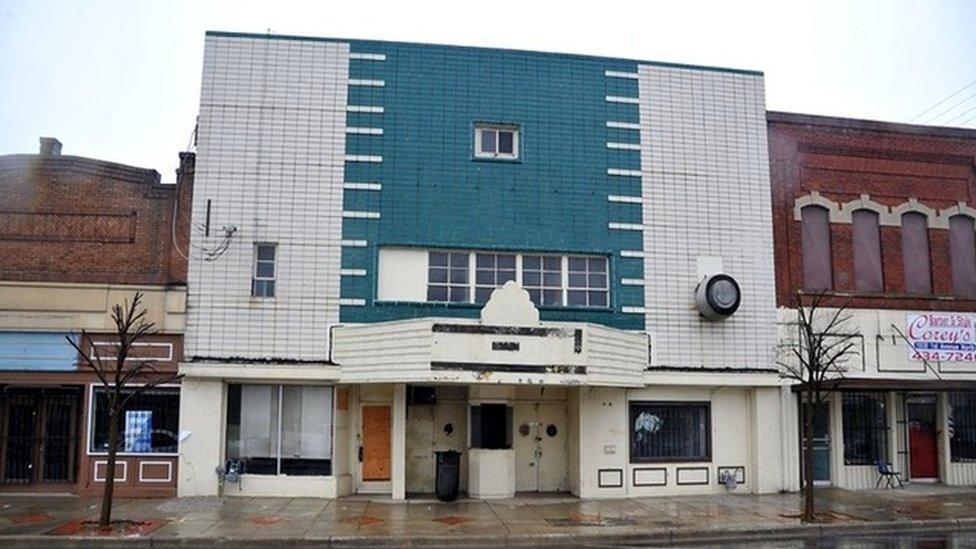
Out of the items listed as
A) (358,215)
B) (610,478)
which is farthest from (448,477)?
(358,215)

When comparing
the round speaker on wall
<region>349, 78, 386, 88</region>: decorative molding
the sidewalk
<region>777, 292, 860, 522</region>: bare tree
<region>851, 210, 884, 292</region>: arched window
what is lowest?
the sidewalk

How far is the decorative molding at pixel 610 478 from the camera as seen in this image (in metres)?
21.6

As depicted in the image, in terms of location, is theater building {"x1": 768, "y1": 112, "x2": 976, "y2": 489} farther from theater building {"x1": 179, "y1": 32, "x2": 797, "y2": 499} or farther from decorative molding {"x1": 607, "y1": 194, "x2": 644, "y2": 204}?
decorative molding {"x1": 607, "y1": 194, "x2": 644, "y2": 204}

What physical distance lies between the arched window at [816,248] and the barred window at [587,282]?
18.9 ft

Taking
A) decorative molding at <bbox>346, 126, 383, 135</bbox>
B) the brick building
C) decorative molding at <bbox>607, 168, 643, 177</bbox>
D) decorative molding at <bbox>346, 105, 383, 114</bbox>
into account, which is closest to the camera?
the brick building

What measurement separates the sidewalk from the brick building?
1.09 meters

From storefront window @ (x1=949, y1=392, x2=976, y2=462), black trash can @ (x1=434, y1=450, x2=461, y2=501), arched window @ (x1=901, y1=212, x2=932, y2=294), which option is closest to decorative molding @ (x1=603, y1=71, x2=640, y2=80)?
arched window @ (x1=901, y1=212, x2=932, y2=294)

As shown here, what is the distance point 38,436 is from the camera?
69.3ft

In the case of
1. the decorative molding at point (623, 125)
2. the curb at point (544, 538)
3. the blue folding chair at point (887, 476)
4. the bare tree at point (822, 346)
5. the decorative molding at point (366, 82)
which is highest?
the decorative molding at point (366, 82)

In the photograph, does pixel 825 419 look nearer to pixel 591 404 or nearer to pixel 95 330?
pixel 591 404

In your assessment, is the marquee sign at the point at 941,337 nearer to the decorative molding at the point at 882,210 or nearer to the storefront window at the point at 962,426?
the storefront window at the point at 962,426

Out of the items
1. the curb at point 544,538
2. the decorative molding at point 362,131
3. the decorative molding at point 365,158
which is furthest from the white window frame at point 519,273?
the curb at point 544,538

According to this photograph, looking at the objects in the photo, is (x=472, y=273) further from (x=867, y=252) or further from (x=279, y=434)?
(x=867, y=252)

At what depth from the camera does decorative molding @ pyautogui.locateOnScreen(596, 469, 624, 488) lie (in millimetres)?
21625
